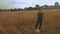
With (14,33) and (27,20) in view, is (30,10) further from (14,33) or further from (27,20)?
(14,33)

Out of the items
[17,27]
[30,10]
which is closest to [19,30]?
[17,27]

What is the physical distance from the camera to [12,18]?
26.5ft

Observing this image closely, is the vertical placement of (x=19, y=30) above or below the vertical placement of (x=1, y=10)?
below

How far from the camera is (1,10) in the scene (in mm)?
7055

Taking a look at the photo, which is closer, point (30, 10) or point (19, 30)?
point (19, 30)

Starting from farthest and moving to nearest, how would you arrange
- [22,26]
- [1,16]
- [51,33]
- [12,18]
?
[12,18] → [1,16] → [22,26] → [51,33]

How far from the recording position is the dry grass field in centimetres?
638

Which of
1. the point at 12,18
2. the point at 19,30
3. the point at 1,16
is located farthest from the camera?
the point at 12,18

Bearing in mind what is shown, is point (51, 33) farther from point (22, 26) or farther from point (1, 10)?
point (1, 10)

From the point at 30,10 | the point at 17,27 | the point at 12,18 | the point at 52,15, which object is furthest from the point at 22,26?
the point at 52,15

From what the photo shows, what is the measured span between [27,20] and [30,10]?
78cm

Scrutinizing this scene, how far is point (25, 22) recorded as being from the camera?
7.59 metres

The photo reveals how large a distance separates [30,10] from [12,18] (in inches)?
50.9

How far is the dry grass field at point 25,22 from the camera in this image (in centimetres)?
638
